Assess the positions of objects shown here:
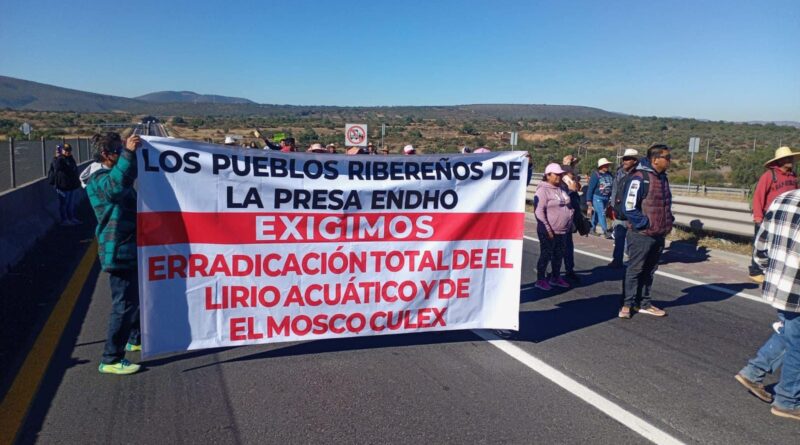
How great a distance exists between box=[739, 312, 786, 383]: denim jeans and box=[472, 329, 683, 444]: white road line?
3.67ft

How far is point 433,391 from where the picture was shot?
4949mm

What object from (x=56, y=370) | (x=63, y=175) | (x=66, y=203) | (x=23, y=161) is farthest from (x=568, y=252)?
(x=23, y=161)

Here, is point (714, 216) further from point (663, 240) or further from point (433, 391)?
point (433, 391)

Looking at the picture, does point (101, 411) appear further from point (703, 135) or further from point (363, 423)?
point (703, 135)

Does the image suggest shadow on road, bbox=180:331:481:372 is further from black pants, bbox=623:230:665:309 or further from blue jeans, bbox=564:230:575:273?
blue jeans, bbox=564:230:575:273

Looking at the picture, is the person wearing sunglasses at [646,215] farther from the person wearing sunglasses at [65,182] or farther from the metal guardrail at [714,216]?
the person wearing sunglasses at [65,182]

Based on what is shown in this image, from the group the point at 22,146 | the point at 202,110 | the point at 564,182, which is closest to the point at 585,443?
the point at 564,182

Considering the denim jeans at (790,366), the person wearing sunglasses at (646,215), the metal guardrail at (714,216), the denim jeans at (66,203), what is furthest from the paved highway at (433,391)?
the denim jeans at (66,203)

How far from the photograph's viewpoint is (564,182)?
8.82 metres

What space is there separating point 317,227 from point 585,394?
250 centimetres

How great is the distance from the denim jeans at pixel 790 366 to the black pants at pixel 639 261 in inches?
96.3

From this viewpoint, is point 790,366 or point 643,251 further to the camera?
point 643,251

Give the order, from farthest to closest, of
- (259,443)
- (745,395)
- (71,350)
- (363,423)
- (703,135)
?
(703,135)
(71,350)
(745,395)
(363,423)
(259,443)

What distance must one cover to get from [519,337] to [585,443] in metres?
2.32
